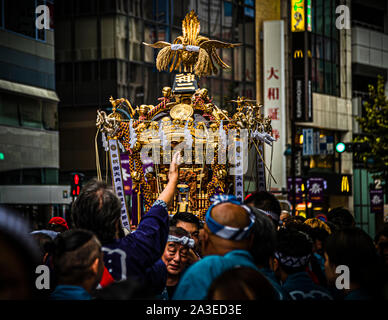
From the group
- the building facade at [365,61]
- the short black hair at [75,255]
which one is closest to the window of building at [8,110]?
the short black hair at [75,255]

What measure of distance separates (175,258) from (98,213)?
5.61 ft

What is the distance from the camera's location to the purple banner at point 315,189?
24.6 metres

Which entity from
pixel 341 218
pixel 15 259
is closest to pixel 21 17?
pixel 341 218

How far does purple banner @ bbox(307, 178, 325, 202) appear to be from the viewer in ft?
80.7

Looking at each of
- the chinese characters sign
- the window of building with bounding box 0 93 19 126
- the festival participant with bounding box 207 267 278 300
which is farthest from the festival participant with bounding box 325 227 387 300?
the chinese characters sign

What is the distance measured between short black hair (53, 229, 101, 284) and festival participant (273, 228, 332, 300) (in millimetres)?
1448

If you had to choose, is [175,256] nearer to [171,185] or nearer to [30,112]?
[171,185]

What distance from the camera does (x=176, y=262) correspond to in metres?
5.43

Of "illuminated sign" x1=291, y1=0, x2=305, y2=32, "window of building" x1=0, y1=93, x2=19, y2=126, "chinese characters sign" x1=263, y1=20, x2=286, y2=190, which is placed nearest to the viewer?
"window of building" x1=0, y1=93, x2=19, y2=126

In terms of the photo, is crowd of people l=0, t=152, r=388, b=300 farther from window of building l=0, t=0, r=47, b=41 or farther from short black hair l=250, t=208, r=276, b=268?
window of building l=0, t=0, r=47, b=41

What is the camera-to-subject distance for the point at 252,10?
36875mm

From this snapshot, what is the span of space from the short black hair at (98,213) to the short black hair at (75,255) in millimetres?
466

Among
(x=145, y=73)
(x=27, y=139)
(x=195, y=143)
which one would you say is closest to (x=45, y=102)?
(x=27, y=139)
